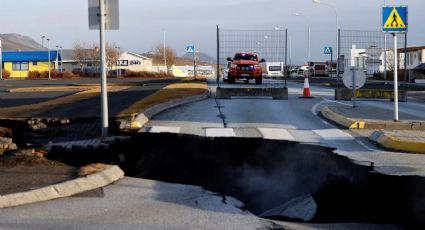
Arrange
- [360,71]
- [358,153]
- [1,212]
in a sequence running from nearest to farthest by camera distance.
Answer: [1,212] → [358,153] → [360,71]

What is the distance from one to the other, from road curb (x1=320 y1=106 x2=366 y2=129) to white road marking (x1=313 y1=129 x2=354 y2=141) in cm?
50

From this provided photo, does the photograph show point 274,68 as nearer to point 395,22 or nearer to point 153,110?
point 153,110

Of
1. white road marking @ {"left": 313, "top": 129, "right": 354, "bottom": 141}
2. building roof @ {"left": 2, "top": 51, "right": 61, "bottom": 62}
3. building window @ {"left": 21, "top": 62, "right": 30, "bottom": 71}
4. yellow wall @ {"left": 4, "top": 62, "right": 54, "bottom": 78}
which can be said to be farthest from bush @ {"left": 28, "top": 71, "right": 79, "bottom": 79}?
white road marking @ {"left": 313, "top": 129, "right": 354, "bottom": 141}

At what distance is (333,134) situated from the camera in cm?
1337

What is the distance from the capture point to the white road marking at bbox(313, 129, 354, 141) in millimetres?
12719

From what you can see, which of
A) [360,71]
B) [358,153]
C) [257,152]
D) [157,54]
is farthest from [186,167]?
[157,54]

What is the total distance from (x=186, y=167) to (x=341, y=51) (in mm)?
16116

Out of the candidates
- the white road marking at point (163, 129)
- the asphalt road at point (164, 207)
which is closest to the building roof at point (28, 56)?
the white road marking at point (163, 129)

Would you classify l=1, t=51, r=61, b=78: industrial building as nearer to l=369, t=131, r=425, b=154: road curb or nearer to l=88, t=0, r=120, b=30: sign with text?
l=88, t=0, r=120, b=30: sign with text

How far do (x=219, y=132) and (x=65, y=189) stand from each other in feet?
20.4

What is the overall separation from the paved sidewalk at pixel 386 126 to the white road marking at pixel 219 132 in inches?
119

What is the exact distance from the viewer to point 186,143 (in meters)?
12.0

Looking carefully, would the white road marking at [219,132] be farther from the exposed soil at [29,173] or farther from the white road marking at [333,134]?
the exposed soil at [29,173]

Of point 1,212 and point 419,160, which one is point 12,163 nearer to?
point 1,212
